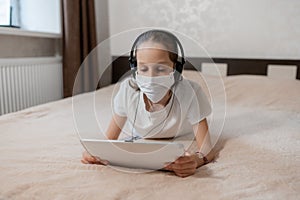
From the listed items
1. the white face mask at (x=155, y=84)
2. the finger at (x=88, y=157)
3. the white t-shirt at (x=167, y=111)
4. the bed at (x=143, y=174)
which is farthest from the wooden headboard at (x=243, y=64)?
the finger at (x=88, y=157)

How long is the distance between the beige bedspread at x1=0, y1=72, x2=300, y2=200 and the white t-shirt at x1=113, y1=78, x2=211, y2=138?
14 cm

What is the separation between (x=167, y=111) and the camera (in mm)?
990

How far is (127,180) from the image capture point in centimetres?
72

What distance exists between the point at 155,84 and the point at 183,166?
0.24 metres

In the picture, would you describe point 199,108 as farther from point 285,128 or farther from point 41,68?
point 41,68

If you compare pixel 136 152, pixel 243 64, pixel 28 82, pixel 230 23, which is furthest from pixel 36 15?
pixel 136 152

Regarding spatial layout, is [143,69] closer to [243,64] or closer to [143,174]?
[143,174]

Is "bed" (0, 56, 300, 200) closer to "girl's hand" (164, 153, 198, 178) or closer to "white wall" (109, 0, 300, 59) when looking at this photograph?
"girl's hand" (164, 153, 198, 178)

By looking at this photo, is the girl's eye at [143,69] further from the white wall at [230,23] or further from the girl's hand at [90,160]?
the white wall at [230,23]

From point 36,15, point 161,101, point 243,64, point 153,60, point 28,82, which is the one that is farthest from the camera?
point 36,15

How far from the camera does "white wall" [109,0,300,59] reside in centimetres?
207

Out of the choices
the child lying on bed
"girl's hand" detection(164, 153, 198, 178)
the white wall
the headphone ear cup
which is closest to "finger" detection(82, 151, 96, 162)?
the child lying on bed

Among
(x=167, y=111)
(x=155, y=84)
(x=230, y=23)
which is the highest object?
(x=230, y=23)

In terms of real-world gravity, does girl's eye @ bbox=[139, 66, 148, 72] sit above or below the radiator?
above
